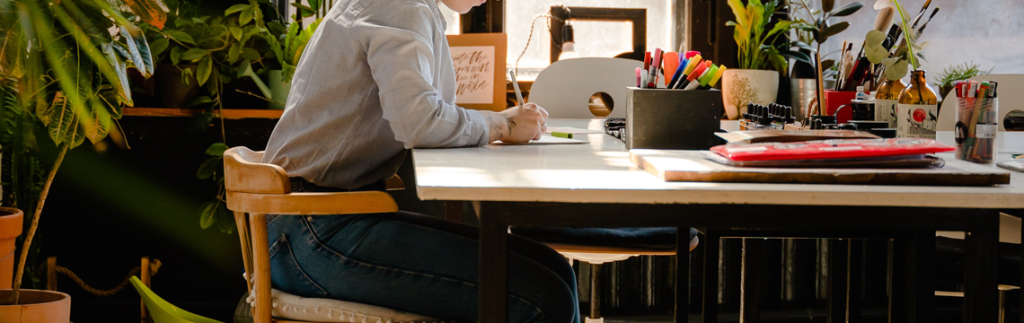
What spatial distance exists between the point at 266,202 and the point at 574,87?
1547 millimetres

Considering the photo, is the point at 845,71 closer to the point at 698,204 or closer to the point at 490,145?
the point at 490,145

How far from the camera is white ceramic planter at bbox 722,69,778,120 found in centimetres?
255

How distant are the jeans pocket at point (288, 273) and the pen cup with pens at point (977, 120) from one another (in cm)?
92

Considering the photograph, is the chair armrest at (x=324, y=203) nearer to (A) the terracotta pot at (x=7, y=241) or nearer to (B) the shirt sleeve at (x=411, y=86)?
(B) the shirt sleeve at (x=411, y=86)

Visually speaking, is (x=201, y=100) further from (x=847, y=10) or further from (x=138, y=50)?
(x=847, y=10)

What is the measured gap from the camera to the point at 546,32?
285 cm

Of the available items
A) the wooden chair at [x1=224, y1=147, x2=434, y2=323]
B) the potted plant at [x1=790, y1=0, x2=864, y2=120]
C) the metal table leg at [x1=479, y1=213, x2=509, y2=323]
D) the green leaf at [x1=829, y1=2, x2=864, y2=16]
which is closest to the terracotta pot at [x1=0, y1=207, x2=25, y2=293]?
the wooden chair at [x1=224, y1=147, x2=434, y2=323]

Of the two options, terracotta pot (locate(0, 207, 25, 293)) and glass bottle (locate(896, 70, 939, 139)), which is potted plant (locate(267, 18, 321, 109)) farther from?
glass bottle (locate(896, 70, 939, 139))

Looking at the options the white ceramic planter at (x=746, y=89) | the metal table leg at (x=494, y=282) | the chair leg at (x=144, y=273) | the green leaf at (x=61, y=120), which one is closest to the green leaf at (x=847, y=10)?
the white ceramic planter at (x=746, y=89)

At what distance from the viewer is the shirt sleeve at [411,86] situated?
1.09 metres

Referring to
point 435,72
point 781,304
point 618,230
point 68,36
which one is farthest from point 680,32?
point 68,36

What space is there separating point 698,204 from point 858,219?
0.51ft

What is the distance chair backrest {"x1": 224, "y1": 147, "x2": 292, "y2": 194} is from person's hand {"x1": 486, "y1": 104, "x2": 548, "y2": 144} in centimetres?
35

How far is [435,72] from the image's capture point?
1.30m
